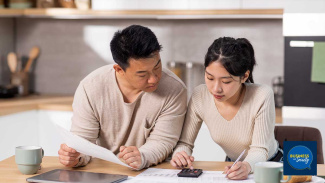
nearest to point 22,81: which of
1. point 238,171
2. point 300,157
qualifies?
point 238,171

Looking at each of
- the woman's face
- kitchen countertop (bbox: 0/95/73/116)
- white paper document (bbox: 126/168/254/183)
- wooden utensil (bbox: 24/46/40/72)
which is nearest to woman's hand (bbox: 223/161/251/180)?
white paper document (bbox: 126/168/254/183)

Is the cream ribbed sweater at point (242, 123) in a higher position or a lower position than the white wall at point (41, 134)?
higher

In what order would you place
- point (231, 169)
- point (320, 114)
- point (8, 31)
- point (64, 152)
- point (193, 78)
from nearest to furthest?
point (231, 169) < point (64, 152) < point (320, 114) < point (193, 78) < point (8, 31)

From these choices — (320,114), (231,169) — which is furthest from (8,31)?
(231,169)

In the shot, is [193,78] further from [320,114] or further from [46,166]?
[46,166]

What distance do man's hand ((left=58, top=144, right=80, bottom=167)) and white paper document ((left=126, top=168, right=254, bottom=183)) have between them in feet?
0.85

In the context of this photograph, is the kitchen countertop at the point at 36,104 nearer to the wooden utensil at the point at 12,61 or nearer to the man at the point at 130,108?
the wooden utensil at the point at 12,61

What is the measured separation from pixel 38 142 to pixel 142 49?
2141 mm

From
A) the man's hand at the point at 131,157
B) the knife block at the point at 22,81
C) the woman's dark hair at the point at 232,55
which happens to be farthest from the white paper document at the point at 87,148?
the knife block at the point at 22,81

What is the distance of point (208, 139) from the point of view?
3648 millimetres

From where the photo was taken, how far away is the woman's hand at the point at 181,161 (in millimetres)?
2046

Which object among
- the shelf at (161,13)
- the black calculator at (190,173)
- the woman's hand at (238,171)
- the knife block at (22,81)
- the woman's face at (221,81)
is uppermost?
the shelf at (161,13)

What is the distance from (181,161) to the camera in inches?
80.7

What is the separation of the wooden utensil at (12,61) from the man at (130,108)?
2.25m
